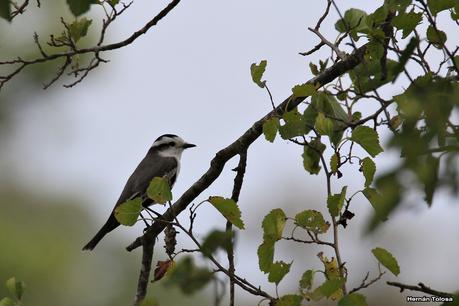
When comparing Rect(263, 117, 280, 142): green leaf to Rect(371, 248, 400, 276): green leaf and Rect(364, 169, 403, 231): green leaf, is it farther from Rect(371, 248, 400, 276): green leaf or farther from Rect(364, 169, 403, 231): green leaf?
Rect(364, 169, 403, 231): green leaf

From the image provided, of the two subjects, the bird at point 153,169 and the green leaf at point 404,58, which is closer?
the green leaf at point 404,58

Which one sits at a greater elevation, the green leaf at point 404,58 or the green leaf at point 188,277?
the green leaf at point 404,58

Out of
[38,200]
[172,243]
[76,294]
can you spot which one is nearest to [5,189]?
[38,200]

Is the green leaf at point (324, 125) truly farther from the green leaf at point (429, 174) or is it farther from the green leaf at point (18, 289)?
the green leaf at point (429, 174)

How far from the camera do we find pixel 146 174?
28.9 feet

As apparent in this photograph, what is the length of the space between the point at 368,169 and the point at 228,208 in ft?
2.16

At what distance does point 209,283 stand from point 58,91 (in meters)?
28.2

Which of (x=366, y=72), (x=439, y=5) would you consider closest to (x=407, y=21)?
(x=439, y=5)

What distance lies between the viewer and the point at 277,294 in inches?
124

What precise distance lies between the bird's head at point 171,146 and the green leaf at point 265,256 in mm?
6357

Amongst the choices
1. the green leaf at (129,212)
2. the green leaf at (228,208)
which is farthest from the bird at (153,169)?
the green leaf at (228,208)

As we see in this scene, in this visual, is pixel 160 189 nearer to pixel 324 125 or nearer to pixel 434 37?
pixel 324 125

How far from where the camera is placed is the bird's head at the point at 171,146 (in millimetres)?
9695

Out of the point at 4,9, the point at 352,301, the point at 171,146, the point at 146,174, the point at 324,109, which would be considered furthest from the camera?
the point at 171,146
